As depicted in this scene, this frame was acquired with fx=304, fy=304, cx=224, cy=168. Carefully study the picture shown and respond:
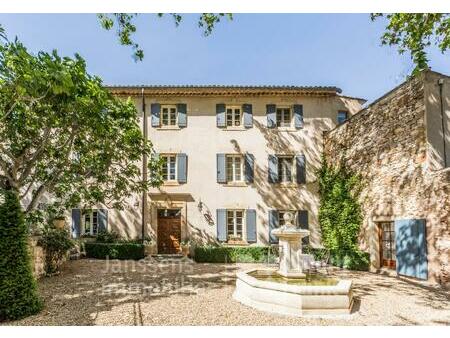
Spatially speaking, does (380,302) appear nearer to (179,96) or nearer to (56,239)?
(56,239)

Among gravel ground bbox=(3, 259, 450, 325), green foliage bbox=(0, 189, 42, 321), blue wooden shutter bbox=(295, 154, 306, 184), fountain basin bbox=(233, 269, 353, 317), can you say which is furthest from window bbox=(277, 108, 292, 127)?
green foliage bbox=(0, 189, 42, 321)

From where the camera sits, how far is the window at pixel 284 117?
1614 centimetres

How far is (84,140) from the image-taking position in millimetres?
10578

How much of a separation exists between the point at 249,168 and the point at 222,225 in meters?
3.17

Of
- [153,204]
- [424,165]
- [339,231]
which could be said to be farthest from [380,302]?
[153,204]

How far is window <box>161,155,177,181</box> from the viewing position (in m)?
15.5

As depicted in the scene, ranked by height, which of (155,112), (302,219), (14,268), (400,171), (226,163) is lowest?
(14,268)

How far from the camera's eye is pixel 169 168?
1560cm

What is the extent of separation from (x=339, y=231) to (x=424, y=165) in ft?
15.9

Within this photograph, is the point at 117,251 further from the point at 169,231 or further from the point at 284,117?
the point at 284,117

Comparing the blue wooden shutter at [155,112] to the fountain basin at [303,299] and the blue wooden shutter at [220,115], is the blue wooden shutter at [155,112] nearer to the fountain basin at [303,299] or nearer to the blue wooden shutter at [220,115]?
the blue wooden shutter at [220,115]

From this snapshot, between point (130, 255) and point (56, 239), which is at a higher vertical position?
point (56, 239)

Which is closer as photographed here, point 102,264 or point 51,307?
point 51,307

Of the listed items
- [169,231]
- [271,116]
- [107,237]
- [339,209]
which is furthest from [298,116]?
[107,237]
